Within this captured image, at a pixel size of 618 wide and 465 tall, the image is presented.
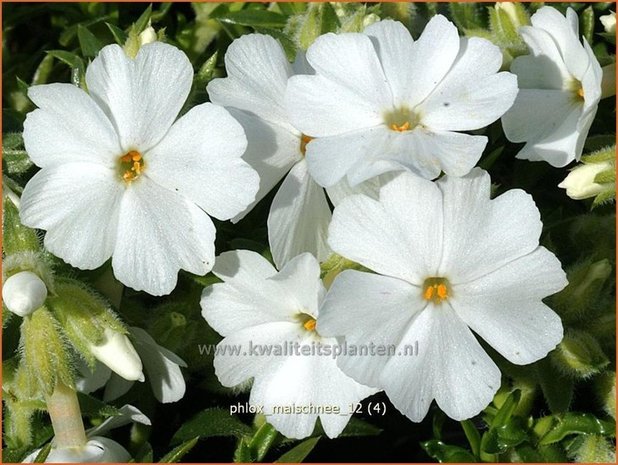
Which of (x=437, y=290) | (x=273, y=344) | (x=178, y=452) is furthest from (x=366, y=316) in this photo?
(x=178, y=452)

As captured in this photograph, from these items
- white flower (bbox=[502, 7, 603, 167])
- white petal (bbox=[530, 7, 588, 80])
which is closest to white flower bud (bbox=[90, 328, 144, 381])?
white flower (bbox=[502, 7, 603, 167])

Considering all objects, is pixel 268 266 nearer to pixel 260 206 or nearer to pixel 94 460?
pixel 260 206

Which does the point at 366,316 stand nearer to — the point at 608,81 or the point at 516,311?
the point at 516,311

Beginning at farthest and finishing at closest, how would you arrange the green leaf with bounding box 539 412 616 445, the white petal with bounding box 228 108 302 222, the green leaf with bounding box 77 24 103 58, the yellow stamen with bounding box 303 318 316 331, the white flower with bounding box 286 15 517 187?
the green leaf with bounding box 77 24 103 58, the green leaf with bounding box 539 412 616 445, the yellow stamen with bounding box 303 318 316 331, the white petal with bounding box 228 108 302 222, the white flower with bounding box 286 15 517 187

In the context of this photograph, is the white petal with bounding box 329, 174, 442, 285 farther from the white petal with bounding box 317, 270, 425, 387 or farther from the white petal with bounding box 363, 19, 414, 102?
the white petal with bounding box 363, 19, 414, 102

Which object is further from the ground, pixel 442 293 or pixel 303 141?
pixel 303 141

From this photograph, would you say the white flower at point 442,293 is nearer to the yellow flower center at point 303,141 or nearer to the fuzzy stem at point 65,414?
the yellow flower center at point 303,141
